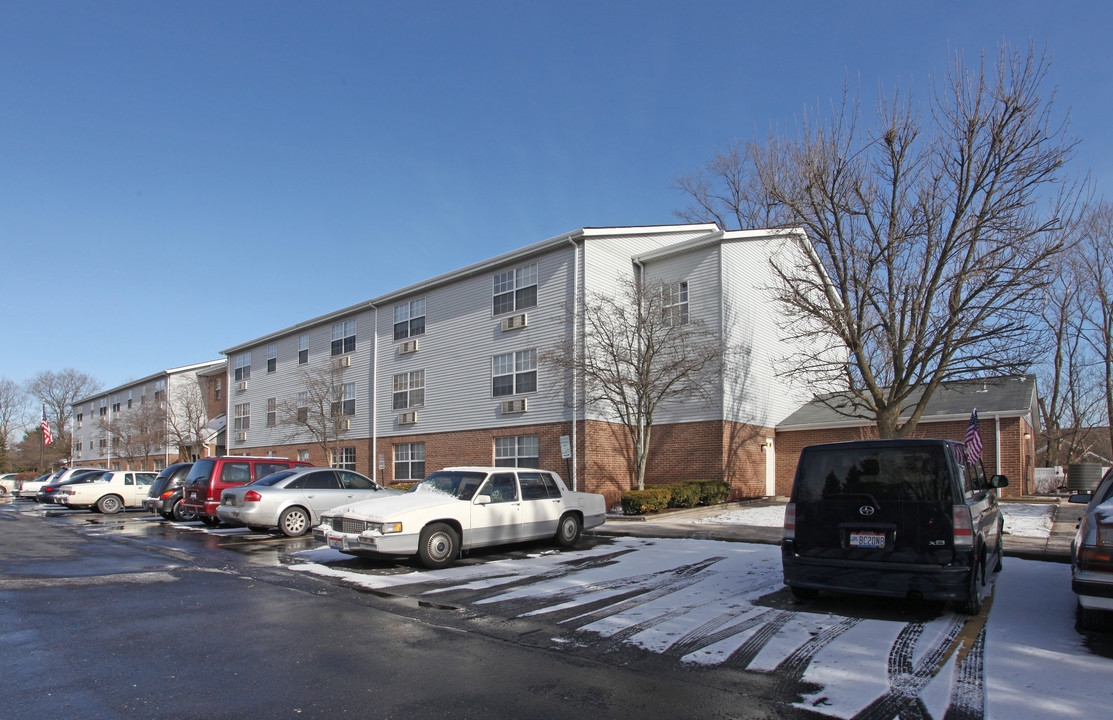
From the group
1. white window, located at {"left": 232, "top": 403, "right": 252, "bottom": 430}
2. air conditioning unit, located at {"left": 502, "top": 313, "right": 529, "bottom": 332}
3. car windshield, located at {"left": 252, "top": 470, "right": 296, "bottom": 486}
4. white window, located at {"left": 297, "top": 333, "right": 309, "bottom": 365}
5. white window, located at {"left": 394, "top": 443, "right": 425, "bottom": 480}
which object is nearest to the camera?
car windshield, located at {"left": 252, "top": 470, "right": 296, "bottom": 486}

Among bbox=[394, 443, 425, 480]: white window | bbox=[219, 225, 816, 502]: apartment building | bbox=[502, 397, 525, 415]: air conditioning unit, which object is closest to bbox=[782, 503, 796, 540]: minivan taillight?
bbox=[219, 225, 816, 502]: apartment building

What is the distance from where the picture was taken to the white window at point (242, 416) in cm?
4109

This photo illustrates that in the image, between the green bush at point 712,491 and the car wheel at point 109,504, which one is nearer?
the green bush at point 712,491

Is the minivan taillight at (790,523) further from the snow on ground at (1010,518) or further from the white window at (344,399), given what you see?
the white window at (344,399)

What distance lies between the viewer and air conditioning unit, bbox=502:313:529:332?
25109 millimetres

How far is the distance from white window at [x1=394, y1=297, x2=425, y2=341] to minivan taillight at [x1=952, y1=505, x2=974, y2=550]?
80.9 feet

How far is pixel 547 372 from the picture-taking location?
79.2 feet

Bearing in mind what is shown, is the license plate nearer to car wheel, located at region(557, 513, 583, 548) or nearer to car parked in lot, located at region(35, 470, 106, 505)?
car wheel, located at region(557, 513, 583, 548)

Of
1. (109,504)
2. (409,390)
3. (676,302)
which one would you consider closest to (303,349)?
(409,390)

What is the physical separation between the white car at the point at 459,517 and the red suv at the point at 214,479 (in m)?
7.02

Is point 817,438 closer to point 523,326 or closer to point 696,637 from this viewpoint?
point 523,326

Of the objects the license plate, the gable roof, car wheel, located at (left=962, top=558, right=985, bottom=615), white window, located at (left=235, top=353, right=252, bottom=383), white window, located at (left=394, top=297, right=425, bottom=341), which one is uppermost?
white window, located at (left=394, top=297, right=425, bottom=341)

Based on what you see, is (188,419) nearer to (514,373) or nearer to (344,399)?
(344,399)

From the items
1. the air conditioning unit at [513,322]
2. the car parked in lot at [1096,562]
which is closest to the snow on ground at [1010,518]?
the car parked in lot at [1096,562]
